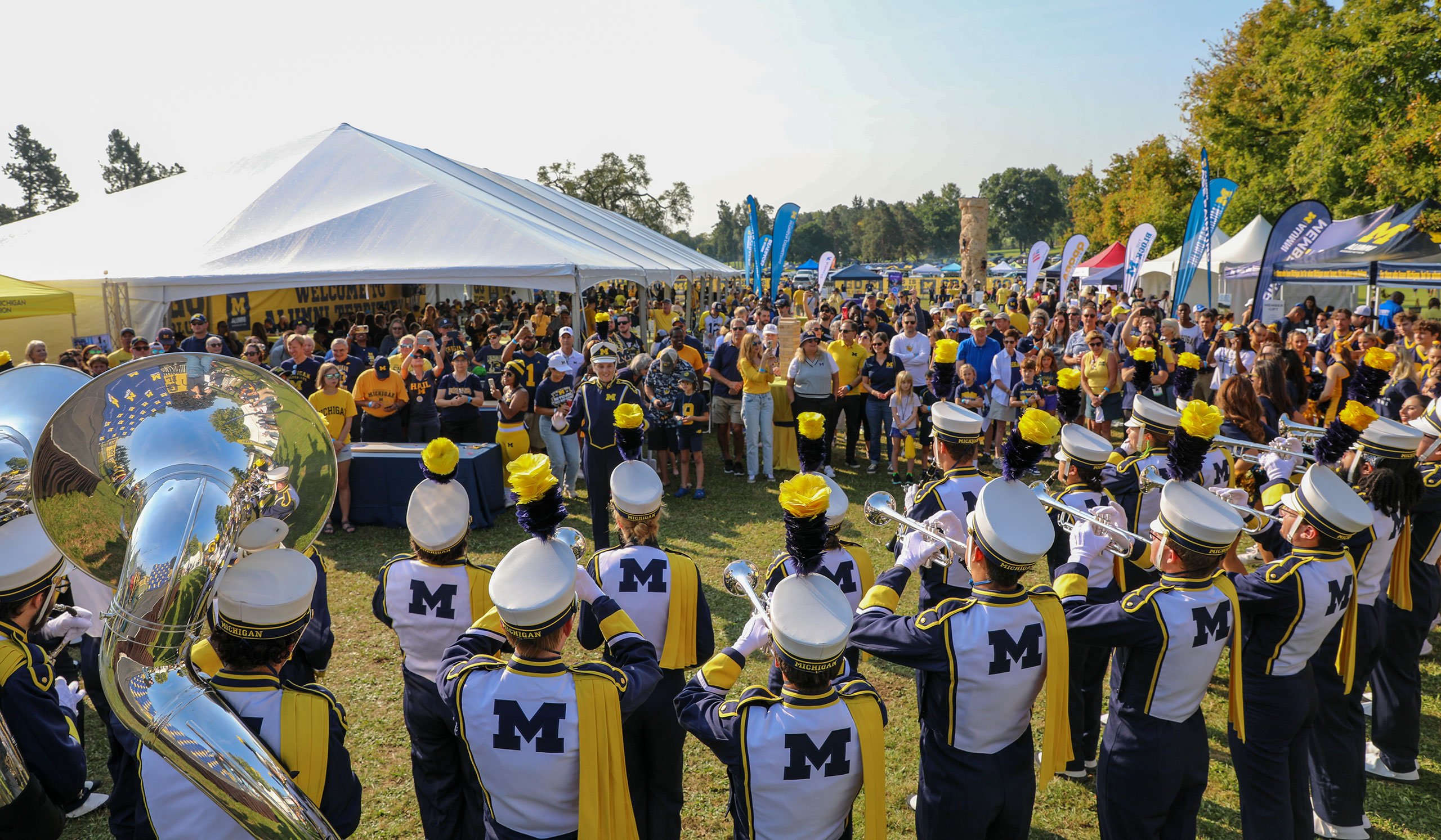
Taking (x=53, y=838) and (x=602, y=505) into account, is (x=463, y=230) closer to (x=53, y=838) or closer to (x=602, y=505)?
(x=602, y=505)

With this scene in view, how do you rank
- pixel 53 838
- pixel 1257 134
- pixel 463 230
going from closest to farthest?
pixel 53 838
pixel 463 230
pixel 1257 134

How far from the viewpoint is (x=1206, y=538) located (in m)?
2.85

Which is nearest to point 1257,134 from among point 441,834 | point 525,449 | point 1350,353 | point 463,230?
point 1350,353

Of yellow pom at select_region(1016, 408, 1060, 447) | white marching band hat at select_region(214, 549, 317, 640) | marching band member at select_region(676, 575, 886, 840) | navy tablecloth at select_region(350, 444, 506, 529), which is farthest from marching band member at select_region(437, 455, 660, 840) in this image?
navy tablecloth at select_region(350, 444, 506, 529)

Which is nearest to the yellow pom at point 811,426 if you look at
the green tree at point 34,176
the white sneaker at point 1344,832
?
the white sneaker at point 1344,832

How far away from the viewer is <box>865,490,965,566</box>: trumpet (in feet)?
9.70

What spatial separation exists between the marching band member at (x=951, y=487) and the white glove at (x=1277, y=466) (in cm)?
191

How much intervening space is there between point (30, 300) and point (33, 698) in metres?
13.5

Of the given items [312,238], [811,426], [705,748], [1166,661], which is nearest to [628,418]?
[811,426]

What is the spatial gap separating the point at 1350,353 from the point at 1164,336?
7.39 ft

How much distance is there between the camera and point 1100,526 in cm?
332

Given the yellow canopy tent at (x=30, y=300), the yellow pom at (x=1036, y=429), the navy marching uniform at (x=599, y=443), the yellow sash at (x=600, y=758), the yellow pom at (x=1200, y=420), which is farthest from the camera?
the yellow canopy tent at (x=30, y=300)

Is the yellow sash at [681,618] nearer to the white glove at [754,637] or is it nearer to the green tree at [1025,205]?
the white glove at [754,637]

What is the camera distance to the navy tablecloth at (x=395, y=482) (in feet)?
26.5
